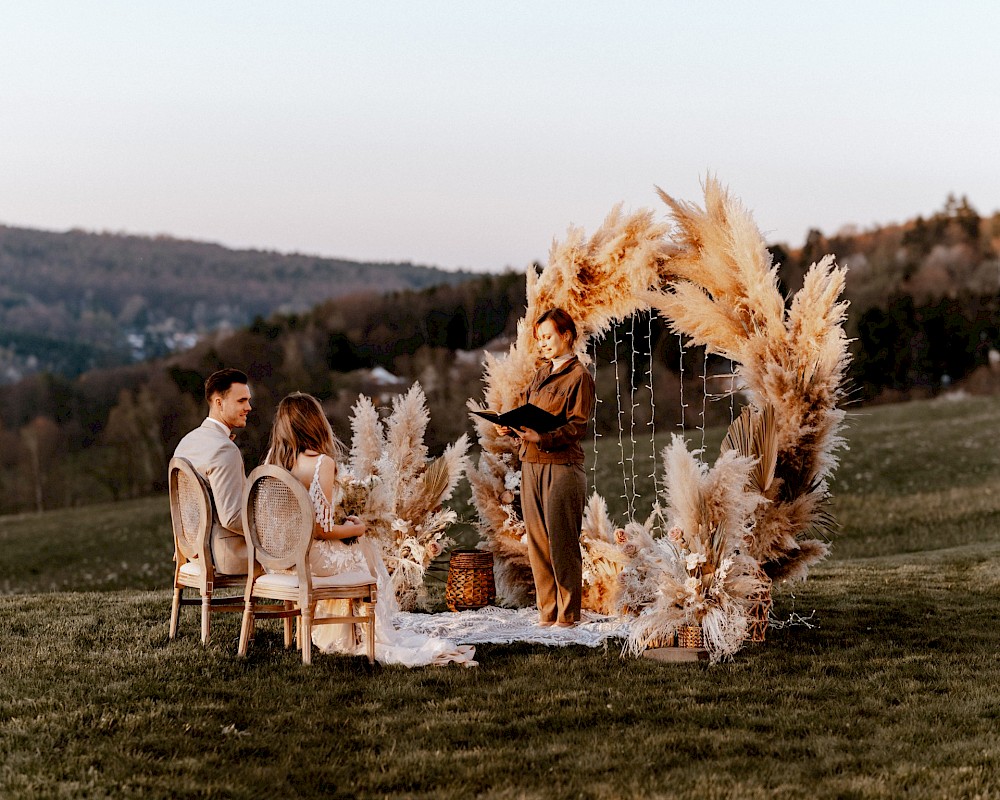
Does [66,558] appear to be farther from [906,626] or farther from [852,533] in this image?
[906,626]

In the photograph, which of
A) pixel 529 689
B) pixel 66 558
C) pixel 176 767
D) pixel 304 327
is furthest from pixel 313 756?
pixel 304 327

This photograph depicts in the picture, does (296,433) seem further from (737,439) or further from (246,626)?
(737,439)

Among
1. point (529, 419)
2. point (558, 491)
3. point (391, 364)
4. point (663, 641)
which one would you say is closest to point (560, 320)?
point (529, 419)

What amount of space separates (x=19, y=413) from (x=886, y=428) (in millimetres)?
51705

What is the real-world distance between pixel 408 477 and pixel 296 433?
2817 millimetres

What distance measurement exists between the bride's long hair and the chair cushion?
2.29ft

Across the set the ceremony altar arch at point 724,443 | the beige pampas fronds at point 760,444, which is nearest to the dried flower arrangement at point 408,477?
the ceremony altar arch at point 724,443

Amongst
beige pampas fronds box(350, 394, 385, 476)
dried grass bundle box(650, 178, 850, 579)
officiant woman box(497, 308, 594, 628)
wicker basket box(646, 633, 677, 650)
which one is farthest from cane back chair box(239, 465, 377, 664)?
dried grass bundle box(650, 178, 850, 579)

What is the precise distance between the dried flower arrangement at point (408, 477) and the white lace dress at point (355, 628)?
1687 millimetres

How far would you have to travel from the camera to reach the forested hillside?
48.9 metres

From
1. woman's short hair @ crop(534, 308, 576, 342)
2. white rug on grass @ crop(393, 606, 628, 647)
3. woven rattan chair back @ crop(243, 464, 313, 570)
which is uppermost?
woman's short hair @ crop(534, 308, 576, 342)

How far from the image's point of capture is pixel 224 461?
7.03 m

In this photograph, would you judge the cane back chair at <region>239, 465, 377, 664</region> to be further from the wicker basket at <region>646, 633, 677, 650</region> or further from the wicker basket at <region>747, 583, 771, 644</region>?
the wicker basket at <region>747, 583, 771, 644</region>

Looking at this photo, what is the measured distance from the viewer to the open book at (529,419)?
782cm
